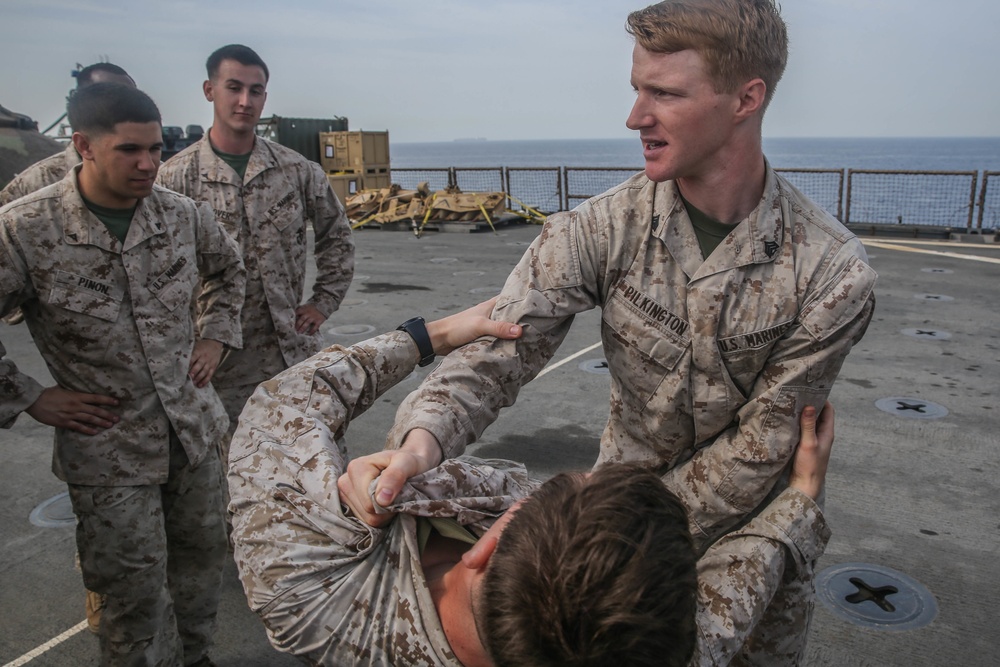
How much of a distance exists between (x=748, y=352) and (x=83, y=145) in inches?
91.4

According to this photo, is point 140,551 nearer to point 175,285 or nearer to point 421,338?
point 175,285

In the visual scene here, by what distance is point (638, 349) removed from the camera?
2.05 metres

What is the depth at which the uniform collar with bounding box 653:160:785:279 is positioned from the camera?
6.36ft

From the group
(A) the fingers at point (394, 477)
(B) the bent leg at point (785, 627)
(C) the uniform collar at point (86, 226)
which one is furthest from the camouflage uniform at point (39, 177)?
(B) the bent leg at point (785, 627)

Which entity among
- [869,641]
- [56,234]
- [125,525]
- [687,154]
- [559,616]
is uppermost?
[687,154]

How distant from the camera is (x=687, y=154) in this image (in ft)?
6.16

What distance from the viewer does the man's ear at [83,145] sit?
8.90 ft

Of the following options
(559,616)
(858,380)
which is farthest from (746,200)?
(858,380)

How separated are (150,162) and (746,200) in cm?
201

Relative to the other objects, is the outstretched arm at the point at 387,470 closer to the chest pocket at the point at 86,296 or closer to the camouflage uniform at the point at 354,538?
the camouflage uniform at the point at 354,538

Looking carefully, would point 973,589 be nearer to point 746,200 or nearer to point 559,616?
point 746,200

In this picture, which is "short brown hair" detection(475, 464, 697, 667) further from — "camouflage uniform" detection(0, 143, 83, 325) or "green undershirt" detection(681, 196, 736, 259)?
"camouflage uniform" detection(0, 143, 83, 325)

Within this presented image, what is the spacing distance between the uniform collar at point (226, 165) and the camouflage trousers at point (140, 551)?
57.4 inches

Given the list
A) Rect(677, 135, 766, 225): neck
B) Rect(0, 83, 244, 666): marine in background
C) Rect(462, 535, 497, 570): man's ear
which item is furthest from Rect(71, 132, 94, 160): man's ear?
Rect(462, 535, 497, 570): man's ear
